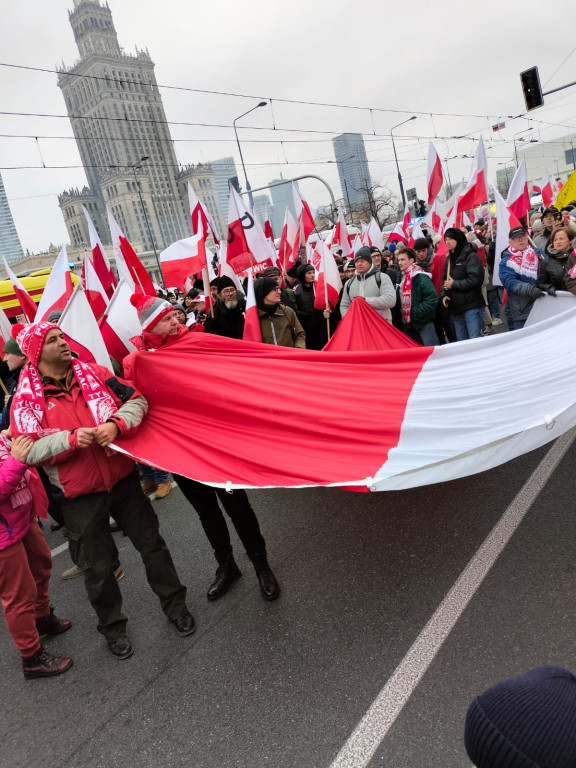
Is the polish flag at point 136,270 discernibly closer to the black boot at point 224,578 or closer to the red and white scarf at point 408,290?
the red and white scarf at point 408,290

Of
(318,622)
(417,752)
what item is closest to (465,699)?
(417,752)

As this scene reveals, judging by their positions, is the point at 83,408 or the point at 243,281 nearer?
the point at 83,408

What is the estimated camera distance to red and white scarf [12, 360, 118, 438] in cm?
295

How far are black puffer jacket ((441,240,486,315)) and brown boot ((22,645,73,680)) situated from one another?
18.9ft

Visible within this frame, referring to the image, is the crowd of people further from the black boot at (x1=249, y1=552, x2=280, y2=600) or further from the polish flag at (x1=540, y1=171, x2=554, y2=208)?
the polish flag at (x1=540, y1=171, x2=554, y2=208)

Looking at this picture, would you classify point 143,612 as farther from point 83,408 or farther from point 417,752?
point 417,752

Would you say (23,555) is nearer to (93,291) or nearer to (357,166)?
(93,291)

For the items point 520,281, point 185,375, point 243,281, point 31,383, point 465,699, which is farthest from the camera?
point 243,281

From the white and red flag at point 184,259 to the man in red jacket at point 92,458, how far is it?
3384 mm

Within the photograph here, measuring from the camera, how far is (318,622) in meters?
3.12

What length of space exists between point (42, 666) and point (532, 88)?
70.2 feet

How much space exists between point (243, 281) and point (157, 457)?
24.2 ft

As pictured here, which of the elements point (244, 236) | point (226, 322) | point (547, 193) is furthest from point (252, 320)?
point (547, 193)

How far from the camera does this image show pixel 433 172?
9516mm
